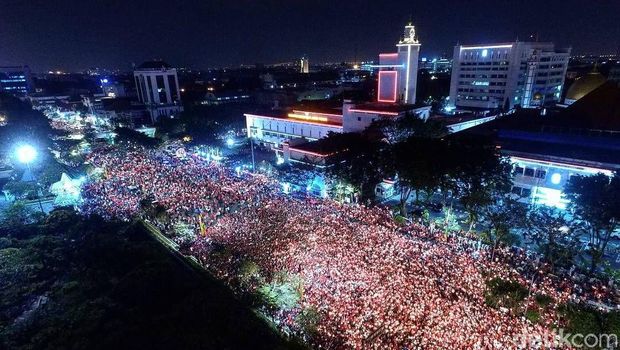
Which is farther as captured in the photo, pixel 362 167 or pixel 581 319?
pixel 362 167

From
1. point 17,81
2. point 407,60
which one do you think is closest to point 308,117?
point 407,60

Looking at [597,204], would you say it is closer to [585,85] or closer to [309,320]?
[309,320]

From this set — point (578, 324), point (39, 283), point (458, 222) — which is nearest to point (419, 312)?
point (578, 324)

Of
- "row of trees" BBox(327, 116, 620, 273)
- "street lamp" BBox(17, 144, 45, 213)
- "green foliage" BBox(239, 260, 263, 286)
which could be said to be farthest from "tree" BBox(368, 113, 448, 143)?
"street lamp" BBox(17, 144, 45, 213)

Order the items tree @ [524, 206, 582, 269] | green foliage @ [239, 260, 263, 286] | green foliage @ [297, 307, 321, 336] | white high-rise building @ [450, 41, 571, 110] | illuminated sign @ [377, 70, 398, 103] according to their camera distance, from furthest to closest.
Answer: white high-rise building @ [450, 41, 571, 110], illuminated sign @ [377, 70, 398, 103], green foliage @ [239, 260, 263, 286], tree @ [524, 206, 582, 269], green foliage @ [297, 307, 321, 336]

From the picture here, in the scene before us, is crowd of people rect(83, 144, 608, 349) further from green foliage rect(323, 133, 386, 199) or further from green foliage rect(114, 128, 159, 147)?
green foliage rect(114, 128, 159, 147)

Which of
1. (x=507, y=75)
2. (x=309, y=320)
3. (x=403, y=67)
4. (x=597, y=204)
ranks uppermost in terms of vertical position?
(x=403, y=67)

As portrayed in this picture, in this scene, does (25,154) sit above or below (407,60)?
below
